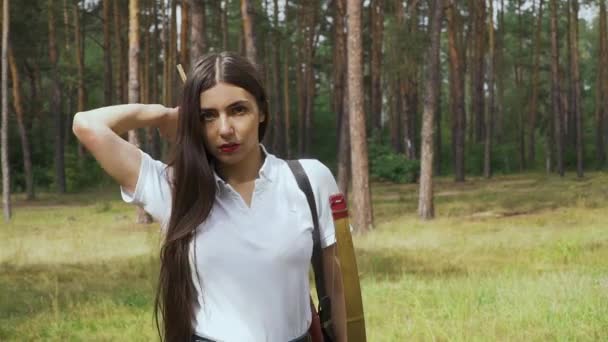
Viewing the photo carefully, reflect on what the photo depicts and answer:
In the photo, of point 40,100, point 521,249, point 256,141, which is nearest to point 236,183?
point 256,141

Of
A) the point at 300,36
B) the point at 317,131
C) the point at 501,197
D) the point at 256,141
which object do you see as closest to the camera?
the point at 256,141

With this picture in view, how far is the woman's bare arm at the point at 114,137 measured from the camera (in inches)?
97.7

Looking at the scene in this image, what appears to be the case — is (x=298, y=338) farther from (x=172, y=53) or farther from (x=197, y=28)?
(x=172, y=53)

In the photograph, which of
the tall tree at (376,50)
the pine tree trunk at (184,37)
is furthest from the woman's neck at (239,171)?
the tall tree at (376,50)

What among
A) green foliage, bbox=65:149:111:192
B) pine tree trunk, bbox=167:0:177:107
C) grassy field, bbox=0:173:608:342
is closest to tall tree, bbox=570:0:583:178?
grassy field, bbox=0:173:608:342

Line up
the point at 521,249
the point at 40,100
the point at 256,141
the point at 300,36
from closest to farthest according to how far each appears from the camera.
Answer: the point at 256,141
the point at 521,249
the point at 40,100
the point at 300,36

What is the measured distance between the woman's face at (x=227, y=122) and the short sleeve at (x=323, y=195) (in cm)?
20

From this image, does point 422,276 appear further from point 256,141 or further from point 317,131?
point 317,131

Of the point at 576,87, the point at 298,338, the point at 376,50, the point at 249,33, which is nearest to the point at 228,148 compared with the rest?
the point at 298,338

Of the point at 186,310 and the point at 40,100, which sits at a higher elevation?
the point at 40,100

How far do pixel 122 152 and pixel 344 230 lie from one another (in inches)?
27.8

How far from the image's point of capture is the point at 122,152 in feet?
8.14

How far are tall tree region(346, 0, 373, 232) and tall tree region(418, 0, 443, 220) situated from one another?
2981 mm

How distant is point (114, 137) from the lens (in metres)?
2.50
